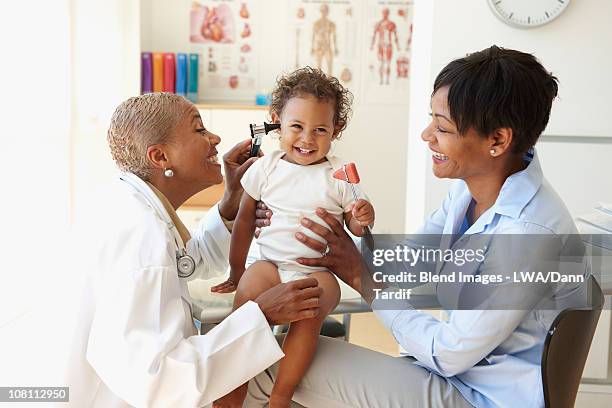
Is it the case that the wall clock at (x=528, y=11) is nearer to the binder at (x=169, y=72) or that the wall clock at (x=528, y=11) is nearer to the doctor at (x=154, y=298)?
the doctor at (x=154, y=298)

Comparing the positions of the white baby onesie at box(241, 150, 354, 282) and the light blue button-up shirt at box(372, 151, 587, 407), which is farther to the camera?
the white baby onesie at box(241, 150, 354, 282)

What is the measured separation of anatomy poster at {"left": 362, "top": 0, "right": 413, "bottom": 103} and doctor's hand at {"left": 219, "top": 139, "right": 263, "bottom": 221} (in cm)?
385

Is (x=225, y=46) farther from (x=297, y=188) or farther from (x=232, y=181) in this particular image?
(x=297, y=188)

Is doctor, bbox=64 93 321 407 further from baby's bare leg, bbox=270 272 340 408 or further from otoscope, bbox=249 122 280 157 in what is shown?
otoscope, bbox=249 122 280 157

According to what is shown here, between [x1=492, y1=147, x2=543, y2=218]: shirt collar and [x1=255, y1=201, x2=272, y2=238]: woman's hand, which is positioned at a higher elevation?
[x1=492, y1=147, x2=543, y2=218]: shirt collar

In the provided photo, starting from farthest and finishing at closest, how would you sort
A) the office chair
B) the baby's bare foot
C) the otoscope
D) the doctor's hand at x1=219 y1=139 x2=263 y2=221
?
the doctor's hand at x1=219 y1=139 x2=263 y2=221 → the otoscope → the baby's bare foot → the office chair

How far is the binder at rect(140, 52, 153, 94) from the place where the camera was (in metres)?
5.46

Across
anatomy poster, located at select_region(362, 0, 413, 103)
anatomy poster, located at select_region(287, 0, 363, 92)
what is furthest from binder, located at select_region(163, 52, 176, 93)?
anatomy poster, located at select_region(362, 0, 413, 103)

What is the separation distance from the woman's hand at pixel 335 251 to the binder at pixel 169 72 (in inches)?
152

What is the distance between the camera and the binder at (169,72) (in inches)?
217

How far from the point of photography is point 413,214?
414cm

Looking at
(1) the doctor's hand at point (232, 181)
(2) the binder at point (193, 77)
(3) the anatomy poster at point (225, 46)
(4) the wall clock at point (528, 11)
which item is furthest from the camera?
(3) the anatomy poster at point (225, 46)

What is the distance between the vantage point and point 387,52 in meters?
5.96

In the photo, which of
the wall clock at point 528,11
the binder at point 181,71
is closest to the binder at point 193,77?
the binder at point 181,71
